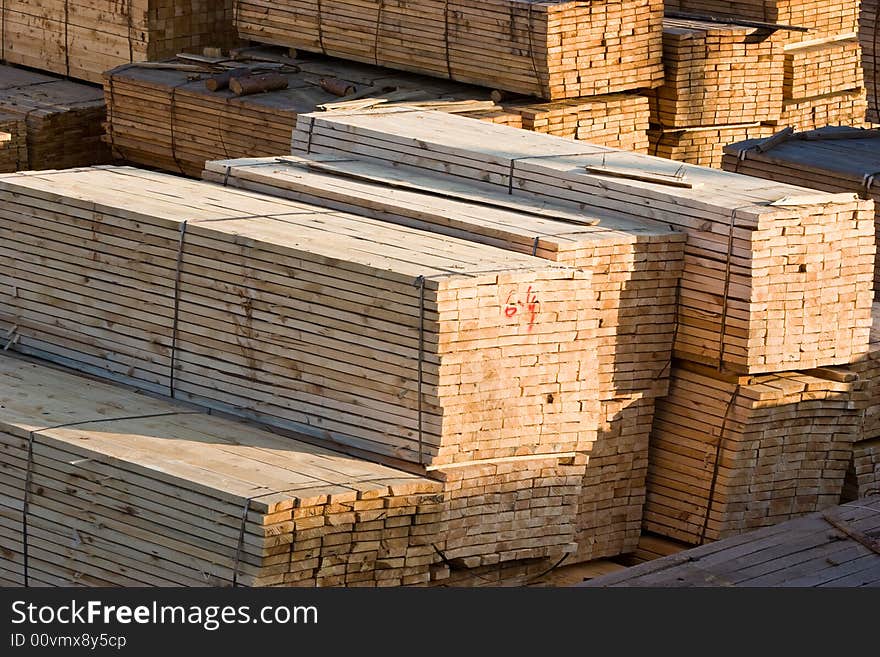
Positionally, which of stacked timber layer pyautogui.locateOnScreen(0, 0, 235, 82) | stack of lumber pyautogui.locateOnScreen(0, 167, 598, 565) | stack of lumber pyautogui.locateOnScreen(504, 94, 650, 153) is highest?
stacked timber layer pyautogui.locateOnScreen(0, 0, 235, 82)

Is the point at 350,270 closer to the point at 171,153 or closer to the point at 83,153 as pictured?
the point at 171,153

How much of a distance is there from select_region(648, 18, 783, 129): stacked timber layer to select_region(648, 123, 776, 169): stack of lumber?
70 mm

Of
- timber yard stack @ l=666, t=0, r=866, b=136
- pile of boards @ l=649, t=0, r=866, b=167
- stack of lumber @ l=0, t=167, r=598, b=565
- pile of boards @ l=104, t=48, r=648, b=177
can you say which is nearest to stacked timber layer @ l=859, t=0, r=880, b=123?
timber yard stack @ l=666, t=0, r=866, b=136

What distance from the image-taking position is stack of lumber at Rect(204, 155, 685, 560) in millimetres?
10789

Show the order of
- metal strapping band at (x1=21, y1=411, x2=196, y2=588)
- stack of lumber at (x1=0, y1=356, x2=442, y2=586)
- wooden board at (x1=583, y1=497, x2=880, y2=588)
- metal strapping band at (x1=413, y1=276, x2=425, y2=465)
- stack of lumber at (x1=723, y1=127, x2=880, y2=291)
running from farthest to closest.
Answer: stack of lumber at (x1=723, y1=127, x2=880, y2=291) → metal strapping band at (x1=21, y1=411, x2=196, y2=588) → wooden board at (x1=583, y1=497, x2=880, y2=588) → metal strapping band at (x1=413, y1=276, x2=425, y2=465) → stack of lumber at (x1=0, y1=356, x2=442, y2=586)

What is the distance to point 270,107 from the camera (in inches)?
571

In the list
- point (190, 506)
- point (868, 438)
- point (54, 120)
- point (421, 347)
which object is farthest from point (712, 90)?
point (190, 506)

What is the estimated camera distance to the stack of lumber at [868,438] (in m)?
11.4

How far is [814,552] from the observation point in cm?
1022

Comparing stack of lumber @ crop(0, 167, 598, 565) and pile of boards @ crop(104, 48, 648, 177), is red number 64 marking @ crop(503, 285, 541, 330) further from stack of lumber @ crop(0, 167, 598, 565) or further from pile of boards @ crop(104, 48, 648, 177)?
pile of boards @ crop(104, 48, 648, 177)

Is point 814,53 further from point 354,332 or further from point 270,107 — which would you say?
point 354,332

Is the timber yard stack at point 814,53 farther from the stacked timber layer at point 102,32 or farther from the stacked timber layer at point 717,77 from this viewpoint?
the stacked timber layer at point 102,32

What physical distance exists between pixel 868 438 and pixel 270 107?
5629 millimetres

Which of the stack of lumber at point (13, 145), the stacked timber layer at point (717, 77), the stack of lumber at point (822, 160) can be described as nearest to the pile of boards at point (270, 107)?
the stacked timber layer at point (717, 77)
